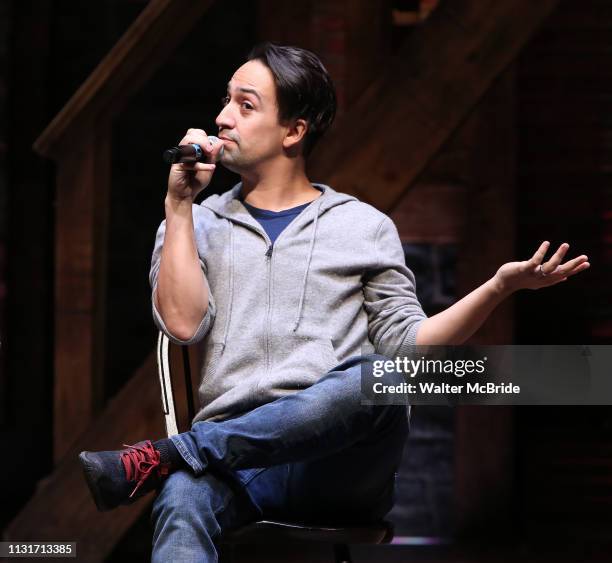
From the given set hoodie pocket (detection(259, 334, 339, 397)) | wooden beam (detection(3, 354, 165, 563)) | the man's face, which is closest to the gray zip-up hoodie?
hoodie pocket (detection(259, 334, 339, 397))

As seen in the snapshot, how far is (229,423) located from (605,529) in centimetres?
233

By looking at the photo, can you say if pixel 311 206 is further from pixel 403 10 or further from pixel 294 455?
pixel 403 10

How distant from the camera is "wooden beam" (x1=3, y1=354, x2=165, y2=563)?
3.00 metres

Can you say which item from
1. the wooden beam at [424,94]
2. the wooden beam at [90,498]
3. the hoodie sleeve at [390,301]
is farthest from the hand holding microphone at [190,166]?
the wooden beam at [90,498]

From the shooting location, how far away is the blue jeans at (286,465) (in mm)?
1836

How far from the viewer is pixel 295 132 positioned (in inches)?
89.0

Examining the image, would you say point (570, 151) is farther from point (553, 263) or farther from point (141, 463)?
point (141, 463)

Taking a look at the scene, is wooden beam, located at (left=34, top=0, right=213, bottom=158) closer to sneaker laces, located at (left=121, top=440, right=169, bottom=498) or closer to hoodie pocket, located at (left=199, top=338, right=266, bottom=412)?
hoodie pocket, located at (left=199, top=338, right=266, bottom=412)

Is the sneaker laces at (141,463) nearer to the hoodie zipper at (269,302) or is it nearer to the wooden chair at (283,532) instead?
the wooden chair at (283,532)

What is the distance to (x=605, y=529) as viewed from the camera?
3828mm

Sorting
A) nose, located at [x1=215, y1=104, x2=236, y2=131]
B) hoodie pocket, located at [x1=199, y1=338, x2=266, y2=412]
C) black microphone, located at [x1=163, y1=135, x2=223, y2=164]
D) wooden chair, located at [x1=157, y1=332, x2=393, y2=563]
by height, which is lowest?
wooden chair, located at [x1=157, y1=332, x2=393, y2=563]

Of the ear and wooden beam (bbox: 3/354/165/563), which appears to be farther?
wooden beam (bbox: 3/354/165/563)

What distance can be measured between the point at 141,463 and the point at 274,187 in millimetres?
674

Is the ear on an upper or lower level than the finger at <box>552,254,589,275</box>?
upper
